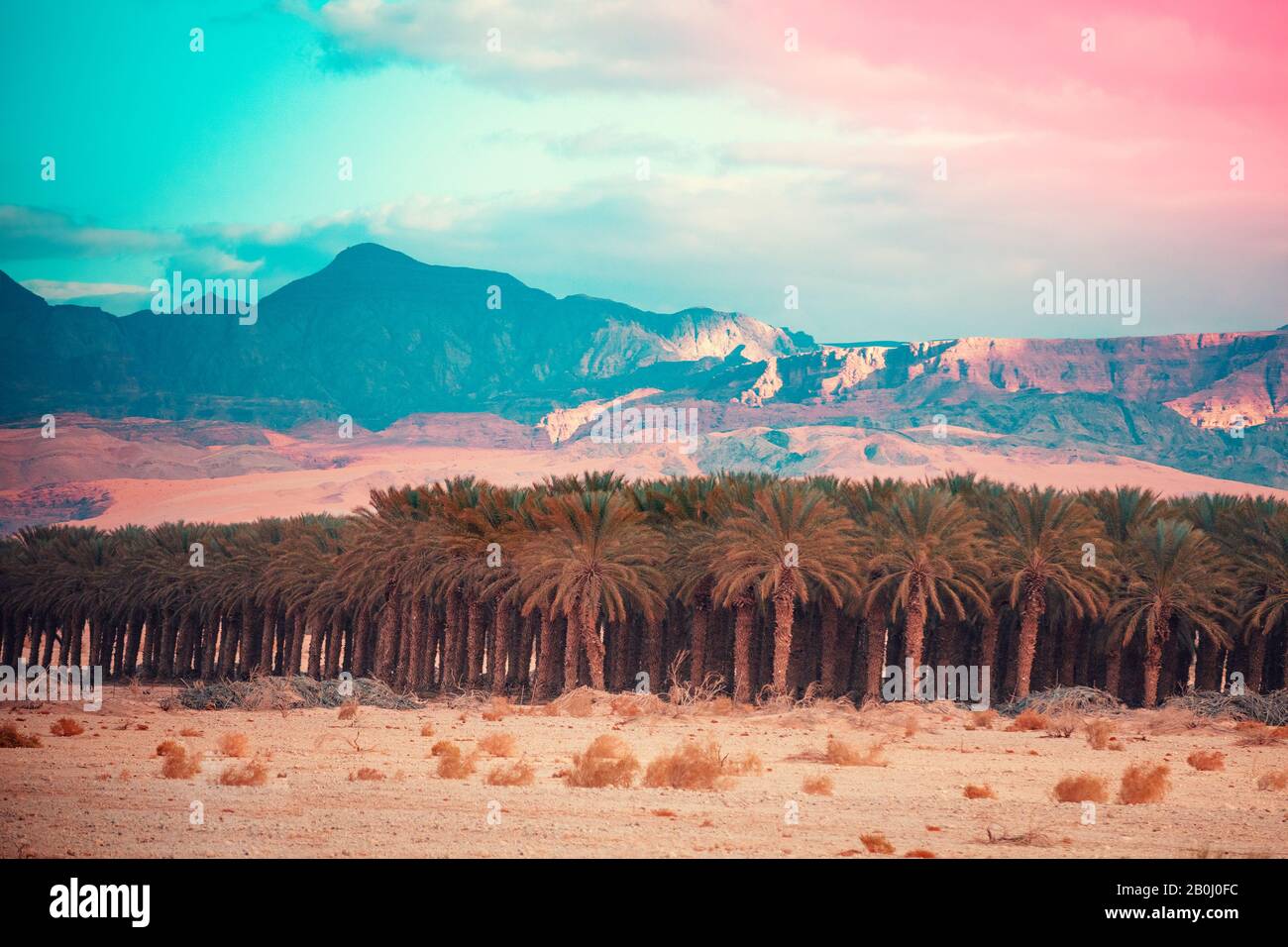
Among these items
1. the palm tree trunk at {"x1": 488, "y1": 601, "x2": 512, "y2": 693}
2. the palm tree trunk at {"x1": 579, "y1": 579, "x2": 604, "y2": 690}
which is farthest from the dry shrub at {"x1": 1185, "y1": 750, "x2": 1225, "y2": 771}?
the palm tree trunk at {"x1": 488, "y1": 601, "x2": 512, "y2": 693}

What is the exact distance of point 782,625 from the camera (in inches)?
2039

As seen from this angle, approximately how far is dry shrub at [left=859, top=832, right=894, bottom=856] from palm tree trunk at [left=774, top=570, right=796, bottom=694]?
107ft

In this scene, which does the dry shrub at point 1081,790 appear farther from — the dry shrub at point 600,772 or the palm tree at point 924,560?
the palm tree at point 924,560

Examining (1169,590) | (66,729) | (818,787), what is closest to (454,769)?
(818,787)

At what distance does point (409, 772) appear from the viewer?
26000mm

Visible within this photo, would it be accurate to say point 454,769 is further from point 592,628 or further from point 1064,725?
point 592,628

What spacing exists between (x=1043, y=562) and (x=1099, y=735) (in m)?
17.3

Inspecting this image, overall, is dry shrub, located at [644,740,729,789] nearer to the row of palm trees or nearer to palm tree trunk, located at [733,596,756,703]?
the row of palm trees

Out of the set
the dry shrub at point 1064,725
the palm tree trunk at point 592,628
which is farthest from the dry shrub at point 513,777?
the palm tree trunk at point 592,628

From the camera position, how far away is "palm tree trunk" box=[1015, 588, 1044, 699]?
169 feet

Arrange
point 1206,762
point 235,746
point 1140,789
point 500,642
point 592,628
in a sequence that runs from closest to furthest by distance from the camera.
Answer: point 1140,789
point 235,746
point 1206,762
point 592,628
point 500,642

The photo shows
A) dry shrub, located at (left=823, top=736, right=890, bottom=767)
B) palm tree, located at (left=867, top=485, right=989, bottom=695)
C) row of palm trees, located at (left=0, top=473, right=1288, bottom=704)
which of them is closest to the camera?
dry shrub, located at (left=823, top=736, right=890, bottom=767)
